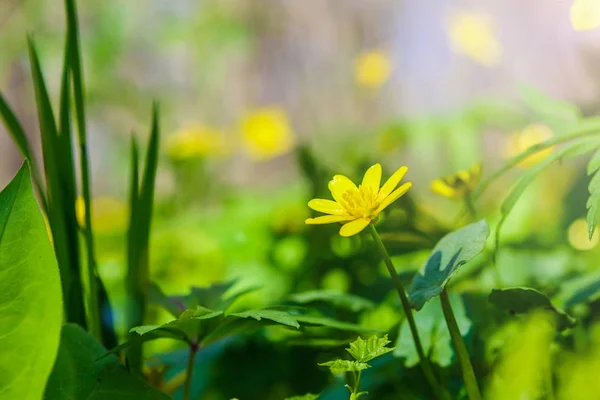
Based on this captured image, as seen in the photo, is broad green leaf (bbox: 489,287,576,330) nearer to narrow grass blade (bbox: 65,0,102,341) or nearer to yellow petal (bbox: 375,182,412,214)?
yellow petal (bbox: 375,182,412,214)

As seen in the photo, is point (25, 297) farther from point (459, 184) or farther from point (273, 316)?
point (459, 184)

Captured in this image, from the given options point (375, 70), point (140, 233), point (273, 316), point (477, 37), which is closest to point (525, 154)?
point (273, 316)

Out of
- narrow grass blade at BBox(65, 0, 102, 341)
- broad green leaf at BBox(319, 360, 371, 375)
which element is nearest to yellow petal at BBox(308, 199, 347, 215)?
broad green leaf at BBox(319, 360, 371, 375)

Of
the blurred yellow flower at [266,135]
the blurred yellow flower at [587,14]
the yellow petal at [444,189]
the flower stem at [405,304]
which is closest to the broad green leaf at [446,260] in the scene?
the flower stem at [405,304]

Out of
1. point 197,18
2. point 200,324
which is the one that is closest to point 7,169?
point 197,18

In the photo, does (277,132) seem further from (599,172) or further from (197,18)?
(599,172)
